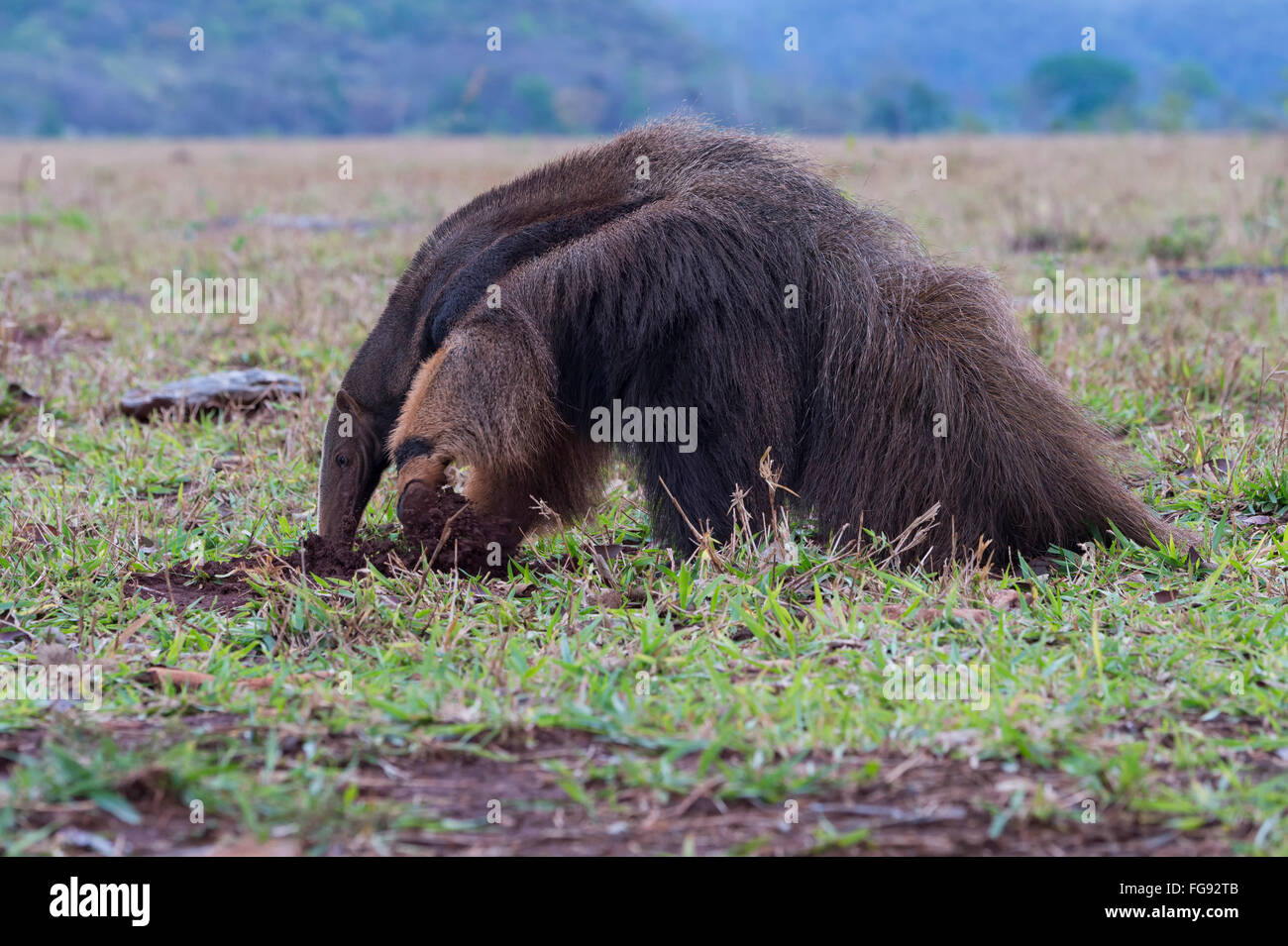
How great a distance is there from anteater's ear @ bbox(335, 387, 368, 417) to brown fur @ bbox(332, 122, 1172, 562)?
1.53 ft

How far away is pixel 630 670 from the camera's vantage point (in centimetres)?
385

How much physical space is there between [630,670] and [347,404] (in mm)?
2050

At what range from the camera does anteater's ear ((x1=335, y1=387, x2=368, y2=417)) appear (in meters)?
5.29

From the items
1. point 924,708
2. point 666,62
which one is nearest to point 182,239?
point 924,708

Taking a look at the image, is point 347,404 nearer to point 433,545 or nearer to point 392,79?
point 433,545

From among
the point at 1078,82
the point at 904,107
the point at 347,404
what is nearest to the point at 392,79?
the point at 904,107

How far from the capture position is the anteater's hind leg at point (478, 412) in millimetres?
4688

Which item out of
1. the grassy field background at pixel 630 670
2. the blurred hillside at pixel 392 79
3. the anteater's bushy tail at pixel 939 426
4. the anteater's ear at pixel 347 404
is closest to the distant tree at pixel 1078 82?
the blurred hillside at pixel 392 79

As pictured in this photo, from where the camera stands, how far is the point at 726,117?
5.88m

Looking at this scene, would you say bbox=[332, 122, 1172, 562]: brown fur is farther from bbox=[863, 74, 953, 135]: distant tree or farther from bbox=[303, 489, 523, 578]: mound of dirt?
bbox=[863, 74, 953, 135]: distant tree

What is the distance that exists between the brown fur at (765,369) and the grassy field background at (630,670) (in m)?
0.25

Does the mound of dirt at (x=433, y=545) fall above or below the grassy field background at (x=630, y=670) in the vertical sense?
above

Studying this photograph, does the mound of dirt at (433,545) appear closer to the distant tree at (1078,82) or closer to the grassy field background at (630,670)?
the grassy field background at (630,670)

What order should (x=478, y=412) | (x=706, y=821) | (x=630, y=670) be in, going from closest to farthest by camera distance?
(x=706, y=821) < (x=630, y=670) < (x=478, y=412)
